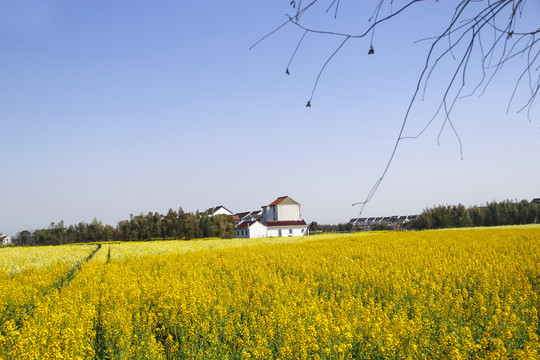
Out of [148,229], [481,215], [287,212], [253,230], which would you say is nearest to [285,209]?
[287,212]

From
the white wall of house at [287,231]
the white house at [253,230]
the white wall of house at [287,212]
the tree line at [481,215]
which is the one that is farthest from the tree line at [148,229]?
the tree line at [481,215]

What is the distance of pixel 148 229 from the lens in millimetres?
60531

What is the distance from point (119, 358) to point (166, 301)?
2.47m

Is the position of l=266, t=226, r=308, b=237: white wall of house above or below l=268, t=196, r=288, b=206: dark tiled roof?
below

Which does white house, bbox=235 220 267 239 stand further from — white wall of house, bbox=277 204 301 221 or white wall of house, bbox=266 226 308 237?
white wall of house, bbox=277 204 301 221

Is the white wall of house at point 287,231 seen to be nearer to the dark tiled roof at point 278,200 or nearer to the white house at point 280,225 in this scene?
the white house at point 280,225

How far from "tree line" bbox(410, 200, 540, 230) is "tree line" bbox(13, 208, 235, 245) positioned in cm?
4152

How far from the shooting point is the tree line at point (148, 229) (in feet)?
199

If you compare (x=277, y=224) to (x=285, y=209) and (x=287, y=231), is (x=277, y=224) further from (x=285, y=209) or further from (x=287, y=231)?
(x=285, y=209)

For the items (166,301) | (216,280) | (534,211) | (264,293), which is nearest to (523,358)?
(264,293)

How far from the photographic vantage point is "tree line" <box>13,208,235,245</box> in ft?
199

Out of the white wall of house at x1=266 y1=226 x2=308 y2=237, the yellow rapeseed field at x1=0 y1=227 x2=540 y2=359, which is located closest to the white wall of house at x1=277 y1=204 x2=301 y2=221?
the white wall of house at x1=266 y1=226 x2=308 y2=237

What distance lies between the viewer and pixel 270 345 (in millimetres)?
5000

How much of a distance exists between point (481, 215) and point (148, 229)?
66.4 meters
